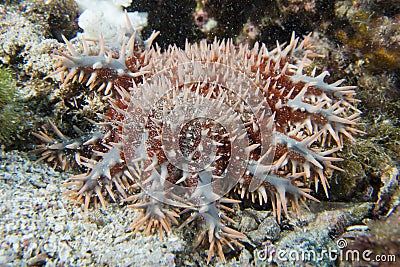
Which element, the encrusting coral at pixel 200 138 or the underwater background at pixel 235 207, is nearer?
the underwater background at pixel 235 207

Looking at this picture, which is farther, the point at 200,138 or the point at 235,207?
the point at 235,207

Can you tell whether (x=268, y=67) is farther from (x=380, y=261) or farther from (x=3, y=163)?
(x=3, y=163)

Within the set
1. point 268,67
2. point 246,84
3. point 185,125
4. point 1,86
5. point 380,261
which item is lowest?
point 380,261

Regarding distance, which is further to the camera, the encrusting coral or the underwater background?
the encrusting coral

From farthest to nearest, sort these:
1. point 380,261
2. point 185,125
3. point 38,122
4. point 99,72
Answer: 1. point 38,122
2. point 99,72
3. point 185,125
4. point 380,261

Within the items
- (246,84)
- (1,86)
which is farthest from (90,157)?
(246,84)

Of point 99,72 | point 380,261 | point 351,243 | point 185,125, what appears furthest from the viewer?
point 99,72

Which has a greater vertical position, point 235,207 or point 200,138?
point 200,138

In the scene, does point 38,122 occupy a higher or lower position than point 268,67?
lower
